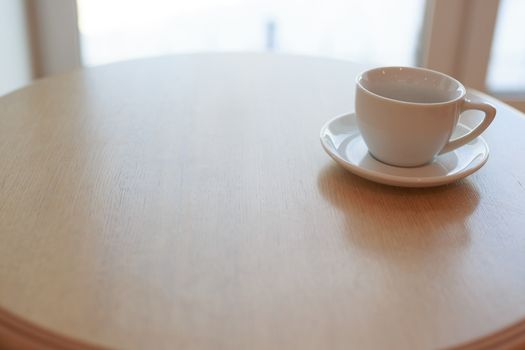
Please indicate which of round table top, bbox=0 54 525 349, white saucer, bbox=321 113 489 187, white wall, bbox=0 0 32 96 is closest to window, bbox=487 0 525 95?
round table top, bbox=0 54 525 349

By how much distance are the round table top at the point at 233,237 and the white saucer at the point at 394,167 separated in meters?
0.02

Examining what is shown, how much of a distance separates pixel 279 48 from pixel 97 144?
120 centimetres

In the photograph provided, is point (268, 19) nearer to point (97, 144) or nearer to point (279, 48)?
point (279, 48)

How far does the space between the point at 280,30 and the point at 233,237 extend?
1.36 metres

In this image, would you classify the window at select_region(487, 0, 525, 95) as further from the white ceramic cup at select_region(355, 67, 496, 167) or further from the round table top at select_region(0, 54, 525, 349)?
the white ceramic cup at select_region(355, 67, 496, 167)

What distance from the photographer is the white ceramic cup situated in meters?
0.63

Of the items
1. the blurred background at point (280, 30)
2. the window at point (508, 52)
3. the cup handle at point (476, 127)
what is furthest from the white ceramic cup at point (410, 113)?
the window at point (508, 52)

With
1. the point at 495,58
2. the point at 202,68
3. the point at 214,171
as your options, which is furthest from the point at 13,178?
the point at 495,58

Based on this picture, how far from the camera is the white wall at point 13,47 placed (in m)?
1.52

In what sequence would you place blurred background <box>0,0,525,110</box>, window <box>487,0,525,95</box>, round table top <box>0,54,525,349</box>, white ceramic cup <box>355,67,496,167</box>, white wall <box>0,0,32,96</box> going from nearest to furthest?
Answer: round table top <box>0,54,525,349</box>
white ceramic cup <box>355,67,496,167</box>
white wall <box>0,0,32,96</box>
blurred background <box>0,0,525,110</box>
window <box>487,0,525,95</box>

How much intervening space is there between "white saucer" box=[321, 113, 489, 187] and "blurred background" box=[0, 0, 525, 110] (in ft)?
3.59

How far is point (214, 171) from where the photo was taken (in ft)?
2.24

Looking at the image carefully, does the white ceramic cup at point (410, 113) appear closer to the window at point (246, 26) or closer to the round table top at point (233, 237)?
the round table top at point (233, 237)

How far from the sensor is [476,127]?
26.6 inches
